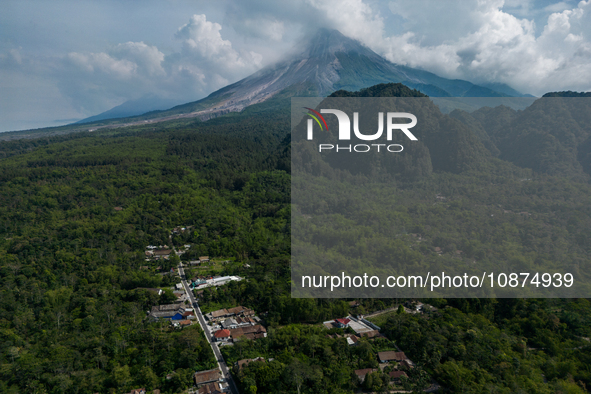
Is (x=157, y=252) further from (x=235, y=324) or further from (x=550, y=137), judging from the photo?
(x=550, y=137)

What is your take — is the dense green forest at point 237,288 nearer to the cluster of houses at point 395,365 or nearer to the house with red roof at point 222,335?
the cluster of houses at point 395,365

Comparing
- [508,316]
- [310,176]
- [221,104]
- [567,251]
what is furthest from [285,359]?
[221,104]

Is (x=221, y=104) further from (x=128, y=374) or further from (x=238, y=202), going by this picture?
(x=128, y=374)

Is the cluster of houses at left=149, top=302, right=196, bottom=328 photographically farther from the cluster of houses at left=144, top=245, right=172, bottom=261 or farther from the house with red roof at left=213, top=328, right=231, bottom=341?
the cluster of houses at left=144, top=245, right=172, bottom=261

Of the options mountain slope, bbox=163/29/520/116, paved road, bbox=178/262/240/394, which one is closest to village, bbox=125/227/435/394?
paved road, bbox=178/262/240/394

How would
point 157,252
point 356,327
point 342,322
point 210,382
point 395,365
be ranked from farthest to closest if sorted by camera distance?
point 157,252
point 342,322
point 356,327
point 395,365
point 210,382

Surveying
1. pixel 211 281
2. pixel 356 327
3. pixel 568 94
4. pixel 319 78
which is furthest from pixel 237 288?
pixel 319 78
